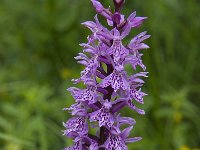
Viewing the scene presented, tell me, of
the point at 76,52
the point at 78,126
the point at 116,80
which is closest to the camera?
the point at 116,80

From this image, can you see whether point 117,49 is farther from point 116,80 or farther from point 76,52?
point 76,52

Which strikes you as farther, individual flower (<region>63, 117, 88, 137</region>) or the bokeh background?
the bokeh background

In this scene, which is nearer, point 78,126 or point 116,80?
point 116,80

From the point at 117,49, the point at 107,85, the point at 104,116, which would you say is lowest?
the point at 104,116

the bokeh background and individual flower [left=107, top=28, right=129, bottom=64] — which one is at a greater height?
the bokeh background

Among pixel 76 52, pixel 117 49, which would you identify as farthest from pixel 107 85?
pixel 76 52

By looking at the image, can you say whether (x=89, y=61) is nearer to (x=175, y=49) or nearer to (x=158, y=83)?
(x=158, y=83)

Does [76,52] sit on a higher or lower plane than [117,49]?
higher

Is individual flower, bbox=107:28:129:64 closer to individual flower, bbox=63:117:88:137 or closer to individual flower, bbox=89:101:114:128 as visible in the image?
individual flower, bbox=89:101:114:128

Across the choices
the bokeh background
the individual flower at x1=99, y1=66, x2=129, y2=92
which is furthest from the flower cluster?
the bokeh background

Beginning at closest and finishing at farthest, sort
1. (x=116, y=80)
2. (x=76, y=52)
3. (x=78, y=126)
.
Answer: (x=116, y=80) < (x=78, y=126) < (x=76, y=52)
